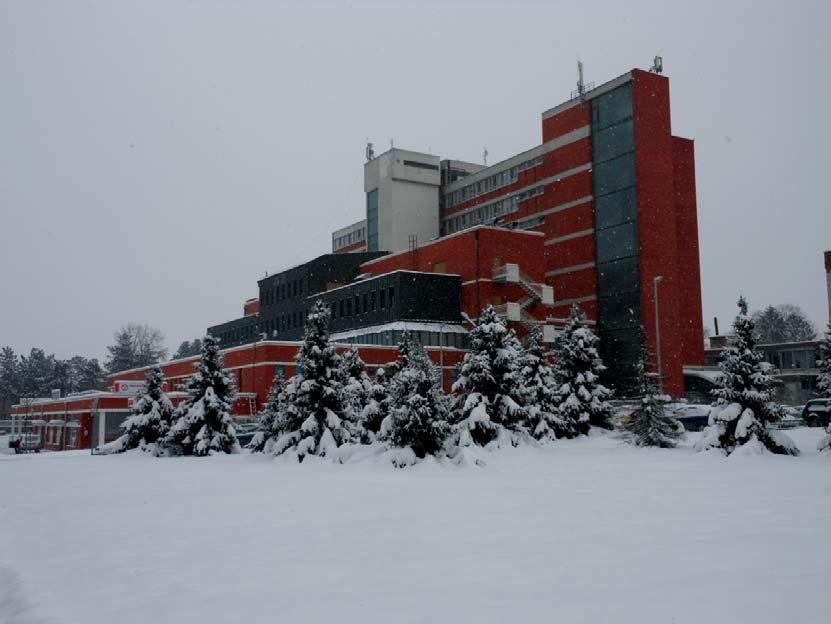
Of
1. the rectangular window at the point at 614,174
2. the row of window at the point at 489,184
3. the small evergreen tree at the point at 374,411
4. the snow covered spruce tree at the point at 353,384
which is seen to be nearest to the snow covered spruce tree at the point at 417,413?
the snow covered spruce tree at the point at 353,384

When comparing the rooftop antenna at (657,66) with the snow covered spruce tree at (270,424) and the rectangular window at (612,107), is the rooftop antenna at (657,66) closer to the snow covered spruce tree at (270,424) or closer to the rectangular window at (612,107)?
the rectangular window at (612,107)

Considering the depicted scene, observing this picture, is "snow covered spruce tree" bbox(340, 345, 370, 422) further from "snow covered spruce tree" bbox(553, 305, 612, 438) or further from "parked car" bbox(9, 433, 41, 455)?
"parked car" bbox(9, 433, 41, 455)

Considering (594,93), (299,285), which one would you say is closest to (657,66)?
(594,93)

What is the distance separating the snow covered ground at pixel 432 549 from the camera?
8.34 meters

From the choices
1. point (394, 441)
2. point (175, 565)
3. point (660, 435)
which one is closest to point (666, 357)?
point (660, 435)

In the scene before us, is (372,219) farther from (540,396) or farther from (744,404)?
(744,404)

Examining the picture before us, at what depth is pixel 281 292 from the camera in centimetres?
8400

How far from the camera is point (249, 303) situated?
351ft

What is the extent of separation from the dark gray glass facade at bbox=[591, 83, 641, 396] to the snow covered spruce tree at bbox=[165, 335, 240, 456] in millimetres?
40313

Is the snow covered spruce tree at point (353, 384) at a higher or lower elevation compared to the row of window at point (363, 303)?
lower

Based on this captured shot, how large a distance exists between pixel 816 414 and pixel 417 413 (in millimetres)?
27215

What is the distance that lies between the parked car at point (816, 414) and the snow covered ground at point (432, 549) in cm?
2172

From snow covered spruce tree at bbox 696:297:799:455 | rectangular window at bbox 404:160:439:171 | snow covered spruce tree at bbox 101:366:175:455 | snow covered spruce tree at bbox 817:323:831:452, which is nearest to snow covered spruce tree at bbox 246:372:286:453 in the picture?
snow covered spruce tree at bbox 101:366:175:455

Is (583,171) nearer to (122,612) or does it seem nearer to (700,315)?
(700,315)
